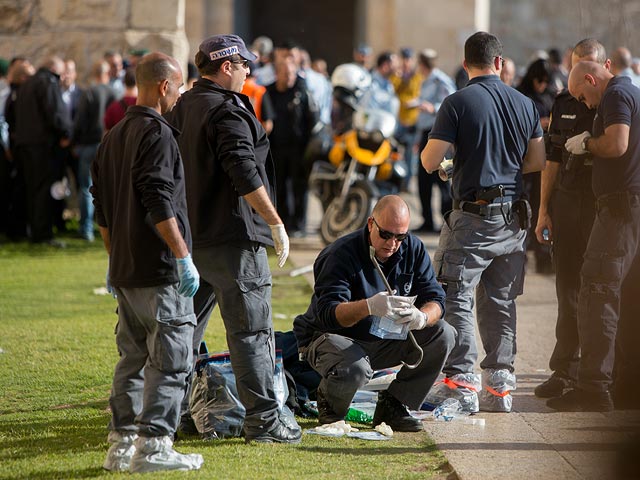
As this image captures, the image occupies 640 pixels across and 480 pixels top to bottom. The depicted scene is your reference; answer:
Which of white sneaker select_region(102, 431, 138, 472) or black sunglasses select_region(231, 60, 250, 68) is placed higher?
black sunglasses select_region(231, 60, 250, 68)

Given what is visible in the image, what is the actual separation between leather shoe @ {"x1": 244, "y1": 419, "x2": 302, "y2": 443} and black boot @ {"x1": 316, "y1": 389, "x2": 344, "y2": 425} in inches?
11.6

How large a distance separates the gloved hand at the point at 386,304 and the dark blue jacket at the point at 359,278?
19 cm

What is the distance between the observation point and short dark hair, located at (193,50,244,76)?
567cm

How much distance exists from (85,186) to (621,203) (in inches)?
314

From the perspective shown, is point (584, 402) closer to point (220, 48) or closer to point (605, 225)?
point (605, 225)

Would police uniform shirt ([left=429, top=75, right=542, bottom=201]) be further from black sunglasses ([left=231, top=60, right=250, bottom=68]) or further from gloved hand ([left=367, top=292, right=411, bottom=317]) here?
black sunglasses ([left=231, top=60, right=250, bottom=68])

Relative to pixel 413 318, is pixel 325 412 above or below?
below

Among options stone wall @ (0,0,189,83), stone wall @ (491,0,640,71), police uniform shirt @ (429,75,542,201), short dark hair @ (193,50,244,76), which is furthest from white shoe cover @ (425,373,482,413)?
stone wall @ (491,0,640,71)

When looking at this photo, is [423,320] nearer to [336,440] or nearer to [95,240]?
[336,440]

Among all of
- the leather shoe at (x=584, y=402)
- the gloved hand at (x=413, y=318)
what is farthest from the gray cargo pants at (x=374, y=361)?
the leather shoe at (x=584, y=402)

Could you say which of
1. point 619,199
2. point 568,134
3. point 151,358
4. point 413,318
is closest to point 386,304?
point 413,318

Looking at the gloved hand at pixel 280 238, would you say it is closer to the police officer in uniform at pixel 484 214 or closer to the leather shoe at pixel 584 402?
the police officer in uniform at pixel 484 214

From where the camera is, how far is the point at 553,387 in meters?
6.82

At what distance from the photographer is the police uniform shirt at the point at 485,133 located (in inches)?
252
